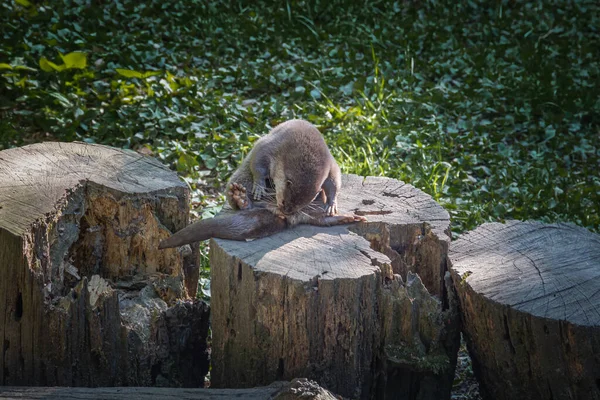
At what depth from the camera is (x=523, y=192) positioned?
6633mm

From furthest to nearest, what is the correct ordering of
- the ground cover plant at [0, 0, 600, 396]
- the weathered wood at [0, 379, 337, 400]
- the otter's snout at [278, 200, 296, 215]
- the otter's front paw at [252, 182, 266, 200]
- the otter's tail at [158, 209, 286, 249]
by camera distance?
the ground cover plant at [0, 0, 600, 396] → the otter's front paw at [252, 182, 266, 200] → the otter's snout at [278, 200, 296, 215] → the otter's tail at [158, 209, 286, 249] → the weathered wood at [0, 379, 337, 400]

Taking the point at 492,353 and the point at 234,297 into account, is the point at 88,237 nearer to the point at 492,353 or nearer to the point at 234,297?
the point at 234,297

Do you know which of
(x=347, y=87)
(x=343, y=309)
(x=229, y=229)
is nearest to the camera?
(x=343, y=309)

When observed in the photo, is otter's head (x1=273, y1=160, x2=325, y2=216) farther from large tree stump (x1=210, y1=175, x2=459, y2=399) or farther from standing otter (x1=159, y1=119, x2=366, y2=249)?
large tree stump (x1=210, y1=175, x2=459, y2=399)

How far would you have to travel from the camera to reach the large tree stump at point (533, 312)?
3575mm

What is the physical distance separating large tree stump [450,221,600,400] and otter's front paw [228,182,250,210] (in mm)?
1223

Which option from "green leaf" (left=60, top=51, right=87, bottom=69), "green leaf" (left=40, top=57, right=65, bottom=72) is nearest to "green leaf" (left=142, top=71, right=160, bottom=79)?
"green leaf" (left=60, top=51, right=87, bottom=69)

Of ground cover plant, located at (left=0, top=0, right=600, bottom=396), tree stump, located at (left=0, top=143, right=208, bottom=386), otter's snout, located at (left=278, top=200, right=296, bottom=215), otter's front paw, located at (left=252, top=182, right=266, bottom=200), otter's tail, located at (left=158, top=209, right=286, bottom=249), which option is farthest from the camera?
ground cover plant, located at (left=0, top=0, right=600, bottom=396)

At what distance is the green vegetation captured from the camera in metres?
6.86

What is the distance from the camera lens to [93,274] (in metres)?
4.25

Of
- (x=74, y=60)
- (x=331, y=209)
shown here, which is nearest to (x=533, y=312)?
(x=331, y=209)

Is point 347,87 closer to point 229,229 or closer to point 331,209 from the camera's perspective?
point 331,209

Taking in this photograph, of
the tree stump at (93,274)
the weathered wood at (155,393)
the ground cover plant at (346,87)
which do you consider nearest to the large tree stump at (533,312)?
the weathered wood at (155,393)

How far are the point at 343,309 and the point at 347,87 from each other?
4.83 meters
